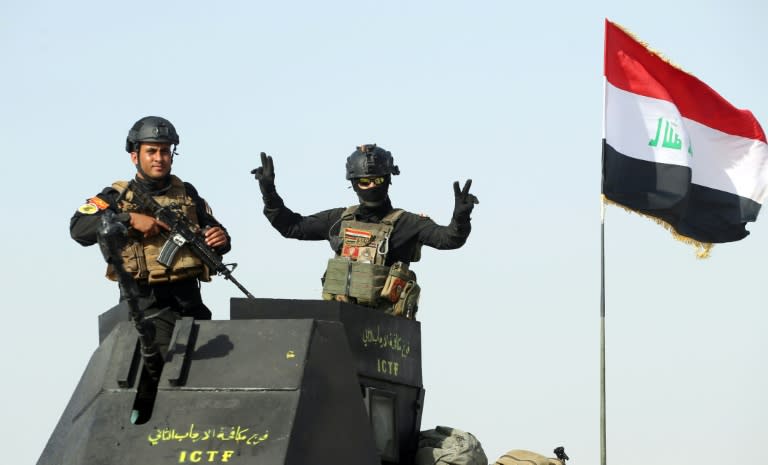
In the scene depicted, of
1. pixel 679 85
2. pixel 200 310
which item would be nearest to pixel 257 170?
pixel 200 310

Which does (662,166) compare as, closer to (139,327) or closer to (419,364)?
(419,364)

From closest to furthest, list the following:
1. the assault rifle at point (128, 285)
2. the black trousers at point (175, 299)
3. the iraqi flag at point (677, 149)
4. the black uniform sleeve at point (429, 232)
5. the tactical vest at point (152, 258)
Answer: the assault rifle at point (128, 285)
the tactical vest at point (152, 258)
the black trousers at point (175, 299)
the black uniform sleeve at point (429, 232)
the iraqi flag at point (677, 149)

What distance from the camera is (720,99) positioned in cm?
2447

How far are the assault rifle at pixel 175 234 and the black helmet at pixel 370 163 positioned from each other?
2.28 metres

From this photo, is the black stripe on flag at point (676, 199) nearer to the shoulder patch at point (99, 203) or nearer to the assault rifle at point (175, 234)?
the assault rifle at point (175, 234)

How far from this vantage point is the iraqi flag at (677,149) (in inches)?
857

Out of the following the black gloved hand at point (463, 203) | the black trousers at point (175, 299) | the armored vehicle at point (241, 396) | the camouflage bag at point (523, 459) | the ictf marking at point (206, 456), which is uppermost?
the black gloved hand at point (463, 203)

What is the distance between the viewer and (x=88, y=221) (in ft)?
49.5

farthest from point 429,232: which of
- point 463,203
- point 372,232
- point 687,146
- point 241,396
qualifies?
point 687,146

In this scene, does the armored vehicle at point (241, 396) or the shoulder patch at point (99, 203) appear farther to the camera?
the shoulder patch at point (99, 203)

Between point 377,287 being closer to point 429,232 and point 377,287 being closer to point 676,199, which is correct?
point 429,232

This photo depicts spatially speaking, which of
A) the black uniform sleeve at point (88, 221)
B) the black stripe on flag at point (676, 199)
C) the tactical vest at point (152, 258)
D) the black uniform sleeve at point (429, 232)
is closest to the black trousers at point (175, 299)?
the tactical vest at point (152, 258)

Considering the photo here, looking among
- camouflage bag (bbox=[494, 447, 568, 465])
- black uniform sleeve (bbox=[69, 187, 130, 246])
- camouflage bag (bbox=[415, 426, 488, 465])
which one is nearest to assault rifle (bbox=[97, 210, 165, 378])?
black uniform sleeve (bbox=[69, 187, 130, 246])

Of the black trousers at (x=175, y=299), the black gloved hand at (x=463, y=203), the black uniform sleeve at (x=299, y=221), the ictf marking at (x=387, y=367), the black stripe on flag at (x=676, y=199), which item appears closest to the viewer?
the ictf marking at (x=387, y=367)
